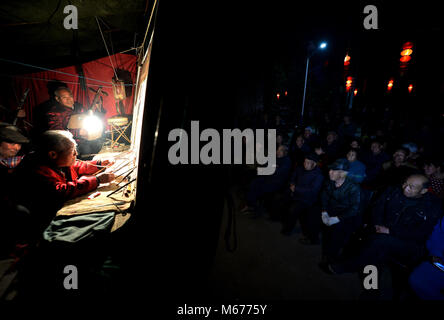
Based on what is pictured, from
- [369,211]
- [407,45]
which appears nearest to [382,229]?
[369,211]

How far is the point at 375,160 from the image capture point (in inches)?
203

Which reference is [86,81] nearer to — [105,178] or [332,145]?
[105,178]

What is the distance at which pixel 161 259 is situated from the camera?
1.67 meters

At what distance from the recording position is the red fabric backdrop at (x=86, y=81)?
6.74 meters

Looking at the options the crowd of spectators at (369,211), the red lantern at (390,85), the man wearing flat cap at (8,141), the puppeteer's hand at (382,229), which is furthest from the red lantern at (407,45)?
the man wearing flat cap at (8,141)

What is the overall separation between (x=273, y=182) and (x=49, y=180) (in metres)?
4.66

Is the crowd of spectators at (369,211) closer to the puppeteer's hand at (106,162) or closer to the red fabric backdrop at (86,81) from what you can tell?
the puppeteer's hand at (106,162)

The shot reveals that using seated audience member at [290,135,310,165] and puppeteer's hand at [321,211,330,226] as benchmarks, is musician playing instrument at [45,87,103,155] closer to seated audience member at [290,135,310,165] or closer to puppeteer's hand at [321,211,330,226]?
puppeteer's hand at [321,211,330,226]

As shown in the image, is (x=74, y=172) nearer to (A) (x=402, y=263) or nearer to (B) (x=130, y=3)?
(B) (x=130, y=3)

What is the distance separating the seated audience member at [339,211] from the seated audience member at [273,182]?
4.61ft

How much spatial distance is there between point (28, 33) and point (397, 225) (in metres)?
9.01

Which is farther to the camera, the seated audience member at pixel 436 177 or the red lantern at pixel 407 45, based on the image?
the red lantern at pixel 407 45

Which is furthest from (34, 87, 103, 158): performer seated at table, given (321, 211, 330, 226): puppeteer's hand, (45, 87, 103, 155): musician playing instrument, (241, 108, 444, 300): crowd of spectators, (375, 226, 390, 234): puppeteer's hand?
(375, 226, 390, 234): puppeteer's hand
